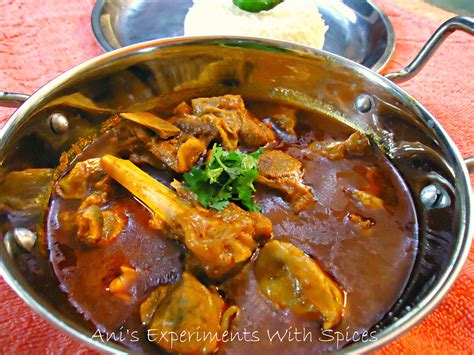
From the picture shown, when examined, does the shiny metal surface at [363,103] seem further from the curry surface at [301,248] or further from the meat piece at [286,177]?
the meat piece at [286,177]

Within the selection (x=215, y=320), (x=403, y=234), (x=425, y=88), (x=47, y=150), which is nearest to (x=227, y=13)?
(x=425, y=88)

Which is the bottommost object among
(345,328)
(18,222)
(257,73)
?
(18,222)

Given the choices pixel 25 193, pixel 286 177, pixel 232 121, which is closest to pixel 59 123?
pixel 25 193

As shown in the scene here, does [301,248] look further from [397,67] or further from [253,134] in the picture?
[397,67]

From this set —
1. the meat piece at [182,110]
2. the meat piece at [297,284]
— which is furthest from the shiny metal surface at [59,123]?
the meat piece at [297,284]

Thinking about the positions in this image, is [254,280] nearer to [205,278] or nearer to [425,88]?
[205,278]

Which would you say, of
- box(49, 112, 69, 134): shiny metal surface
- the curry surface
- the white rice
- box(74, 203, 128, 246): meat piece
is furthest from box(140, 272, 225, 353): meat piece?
the white rice
